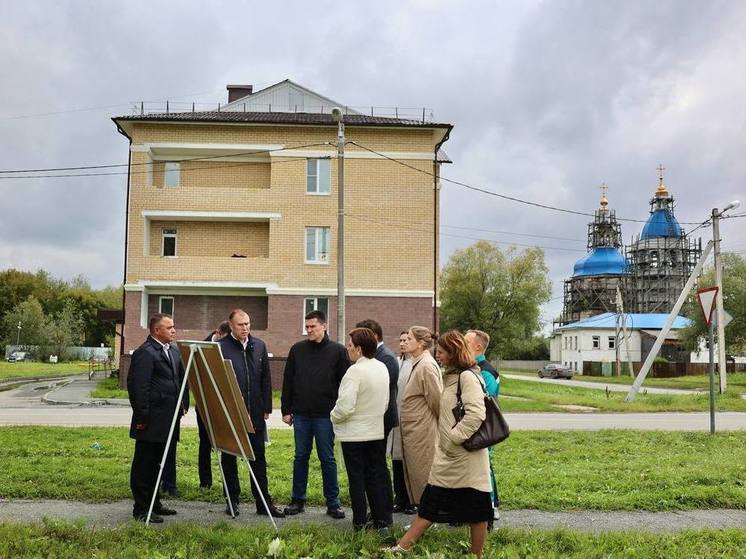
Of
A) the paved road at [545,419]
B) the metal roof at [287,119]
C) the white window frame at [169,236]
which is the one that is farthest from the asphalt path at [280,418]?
the metal roof at [287,119]

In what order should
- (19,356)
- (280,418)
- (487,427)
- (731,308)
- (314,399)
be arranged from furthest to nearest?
(19,356) < (731,308) < (280,418) < (314,399) < (487,427)

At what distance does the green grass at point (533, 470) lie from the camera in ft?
26.4

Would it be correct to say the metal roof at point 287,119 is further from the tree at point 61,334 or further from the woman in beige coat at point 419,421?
the tree at point 61,334

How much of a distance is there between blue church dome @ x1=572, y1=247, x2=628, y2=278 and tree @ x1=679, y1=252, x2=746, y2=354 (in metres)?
36.4

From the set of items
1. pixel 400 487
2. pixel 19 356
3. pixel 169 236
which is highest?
pixel 169 236

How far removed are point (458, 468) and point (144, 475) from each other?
3.15 metres

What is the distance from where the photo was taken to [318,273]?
30.4 metres

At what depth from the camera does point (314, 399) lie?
292 inches

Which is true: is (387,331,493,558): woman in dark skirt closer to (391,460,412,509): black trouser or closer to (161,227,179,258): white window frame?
(391,460,412,509): black trouser

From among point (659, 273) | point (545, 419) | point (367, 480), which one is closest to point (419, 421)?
point (367, 480)

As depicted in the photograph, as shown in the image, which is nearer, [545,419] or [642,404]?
[545,419]

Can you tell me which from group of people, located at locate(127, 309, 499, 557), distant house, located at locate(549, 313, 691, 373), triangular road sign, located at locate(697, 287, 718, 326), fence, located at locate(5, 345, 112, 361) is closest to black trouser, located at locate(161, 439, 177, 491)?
group of people, located at locate(127, 309, 499, 557)

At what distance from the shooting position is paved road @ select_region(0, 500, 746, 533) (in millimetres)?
7016

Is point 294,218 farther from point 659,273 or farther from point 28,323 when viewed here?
point 659,273
